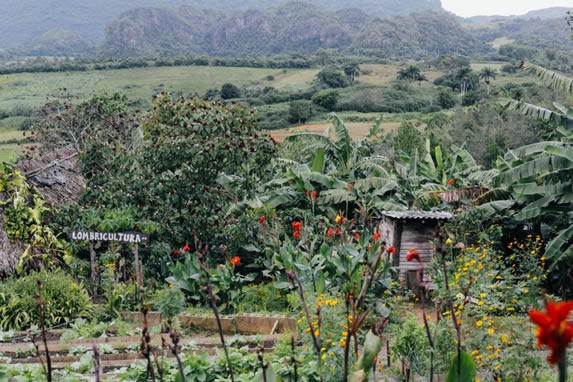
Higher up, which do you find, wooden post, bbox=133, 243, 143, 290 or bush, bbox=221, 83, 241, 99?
wooden post, bbox=133, 243, 143, 290

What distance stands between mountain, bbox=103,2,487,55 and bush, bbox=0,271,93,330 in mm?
135717

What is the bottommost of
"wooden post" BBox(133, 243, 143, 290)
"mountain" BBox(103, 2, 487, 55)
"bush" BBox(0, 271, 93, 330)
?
"bush" BBox(0, 271, 93, 330)

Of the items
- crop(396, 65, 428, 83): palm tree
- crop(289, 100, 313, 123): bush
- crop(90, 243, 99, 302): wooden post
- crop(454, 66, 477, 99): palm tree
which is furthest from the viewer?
crop(396, 65, 428, 83): palm tree

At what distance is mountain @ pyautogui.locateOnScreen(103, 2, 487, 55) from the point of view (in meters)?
156

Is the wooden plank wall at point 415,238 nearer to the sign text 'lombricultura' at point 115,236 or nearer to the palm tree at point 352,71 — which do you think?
the sign text 'lombricultura' at point 115,236

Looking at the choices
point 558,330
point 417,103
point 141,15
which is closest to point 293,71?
point 417,103

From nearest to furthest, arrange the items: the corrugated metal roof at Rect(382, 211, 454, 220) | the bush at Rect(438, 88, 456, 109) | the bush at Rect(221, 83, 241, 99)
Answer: the corrugated metal roof at Rect(382, 211, 454, 220)
the bush at Rect(438, 88, 456, 109)
the bush at Rect(221, 83, 241, 99)

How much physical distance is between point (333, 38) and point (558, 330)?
176026 mm

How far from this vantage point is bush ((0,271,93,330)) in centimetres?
820

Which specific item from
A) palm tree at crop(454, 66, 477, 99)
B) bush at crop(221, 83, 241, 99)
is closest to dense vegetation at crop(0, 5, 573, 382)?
bush at crop(221, 83, 241, 99)

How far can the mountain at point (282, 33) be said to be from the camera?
155500mm

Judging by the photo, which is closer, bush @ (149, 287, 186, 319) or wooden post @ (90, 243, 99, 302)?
bush @ (149, 287, 186, 319)

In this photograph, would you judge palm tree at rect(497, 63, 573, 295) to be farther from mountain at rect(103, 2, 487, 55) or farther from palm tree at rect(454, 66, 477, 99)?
mountain at rect(103, 2, 487, 55)

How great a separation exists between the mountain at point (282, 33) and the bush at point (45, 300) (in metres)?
136
